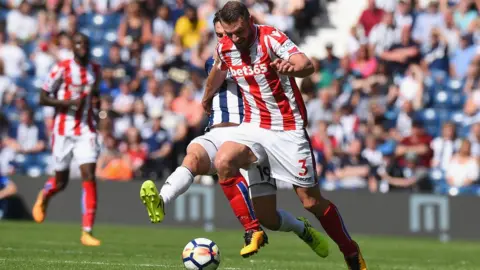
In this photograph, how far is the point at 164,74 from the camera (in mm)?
20703

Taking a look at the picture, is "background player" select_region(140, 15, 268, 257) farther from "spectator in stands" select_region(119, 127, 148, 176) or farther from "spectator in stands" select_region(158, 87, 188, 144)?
"spectator in stands" select_region(119, 127, 148, 176)

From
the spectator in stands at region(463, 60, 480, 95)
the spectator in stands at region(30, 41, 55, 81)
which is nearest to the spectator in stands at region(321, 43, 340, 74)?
the spectator in stands at region(463, 60, 480, 95)

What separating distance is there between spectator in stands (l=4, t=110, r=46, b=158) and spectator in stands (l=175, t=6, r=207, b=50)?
344 cm

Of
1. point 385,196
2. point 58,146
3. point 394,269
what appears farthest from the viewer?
point 385,196

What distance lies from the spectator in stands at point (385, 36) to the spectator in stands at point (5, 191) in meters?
7.33

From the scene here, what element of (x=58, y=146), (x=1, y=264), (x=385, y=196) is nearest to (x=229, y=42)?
(x=1, y=264)

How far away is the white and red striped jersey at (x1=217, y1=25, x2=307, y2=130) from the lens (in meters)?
8.66

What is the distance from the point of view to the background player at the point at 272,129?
868 centimetres

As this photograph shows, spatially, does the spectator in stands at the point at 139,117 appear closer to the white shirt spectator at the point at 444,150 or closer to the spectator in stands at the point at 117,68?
the spectator in stands at the point at 117,68

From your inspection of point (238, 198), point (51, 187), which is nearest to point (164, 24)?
point (51, 187)

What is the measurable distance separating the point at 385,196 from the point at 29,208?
6246 mm

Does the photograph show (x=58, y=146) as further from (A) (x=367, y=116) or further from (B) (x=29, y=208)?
(A) (x=367, y=116)

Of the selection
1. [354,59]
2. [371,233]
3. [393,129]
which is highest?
[354,59]

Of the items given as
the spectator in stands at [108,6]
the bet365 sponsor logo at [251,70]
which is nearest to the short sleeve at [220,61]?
the bet365 sponsor logo at [251,70]
